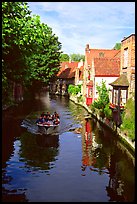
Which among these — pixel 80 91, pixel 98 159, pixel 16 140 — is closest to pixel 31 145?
pixel 16 140

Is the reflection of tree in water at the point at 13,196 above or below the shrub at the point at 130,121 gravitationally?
below

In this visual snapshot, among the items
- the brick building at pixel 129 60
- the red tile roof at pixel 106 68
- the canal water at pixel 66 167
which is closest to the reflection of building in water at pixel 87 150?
the canal water at pixel 66 167

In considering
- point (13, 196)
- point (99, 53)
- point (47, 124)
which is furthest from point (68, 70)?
point (13, 196)

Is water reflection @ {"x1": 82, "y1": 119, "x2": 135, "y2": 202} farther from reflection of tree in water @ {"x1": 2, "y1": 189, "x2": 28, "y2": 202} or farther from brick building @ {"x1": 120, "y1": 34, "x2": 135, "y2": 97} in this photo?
brick building @ {"x1": 120, "y1": 34, "x2": 135, "y2": 97}

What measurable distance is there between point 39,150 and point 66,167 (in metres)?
4.84

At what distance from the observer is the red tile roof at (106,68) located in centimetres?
Answer: 4528

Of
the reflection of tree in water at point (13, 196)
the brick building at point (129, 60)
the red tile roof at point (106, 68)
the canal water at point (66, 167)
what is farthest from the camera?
the red tile roof at point (106, 68)

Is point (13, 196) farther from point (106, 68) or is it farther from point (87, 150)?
point (106, 68)

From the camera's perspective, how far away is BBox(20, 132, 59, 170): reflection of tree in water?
19000 millimetres

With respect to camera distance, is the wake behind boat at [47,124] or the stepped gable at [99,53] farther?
the stepped gable at [99,53]

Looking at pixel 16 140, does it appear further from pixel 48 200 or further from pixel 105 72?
pixel 105 72

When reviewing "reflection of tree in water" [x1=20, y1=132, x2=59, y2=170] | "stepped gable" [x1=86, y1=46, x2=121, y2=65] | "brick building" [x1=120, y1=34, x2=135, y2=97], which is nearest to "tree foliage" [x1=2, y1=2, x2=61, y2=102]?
"reflection of tree in water" [x1=20, y1=132, x2=59, y2=170]

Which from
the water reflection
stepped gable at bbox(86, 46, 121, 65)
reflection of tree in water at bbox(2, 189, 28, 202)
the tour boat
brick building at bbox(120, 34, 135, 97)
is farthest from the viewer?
stepped gable at bbox(86, 46, 121, 65)

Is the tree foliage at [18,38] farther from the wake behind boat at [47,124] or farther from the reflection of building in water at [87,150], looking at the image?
the wake behind boat at [47,124]
